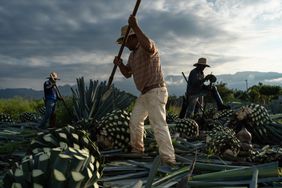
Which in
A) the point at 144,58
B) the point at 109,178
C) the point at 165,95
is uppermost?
the point at 144,58

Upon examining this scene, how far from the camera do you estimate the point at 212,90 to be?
940 centimetres

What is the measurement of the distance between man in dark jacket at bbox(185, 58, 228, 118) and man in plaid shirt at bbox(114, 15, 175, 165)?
183 inches

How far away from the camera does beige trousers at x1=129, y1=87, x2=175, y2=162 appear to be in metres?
3.96

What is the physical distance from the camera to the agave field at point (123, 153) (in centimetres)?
207

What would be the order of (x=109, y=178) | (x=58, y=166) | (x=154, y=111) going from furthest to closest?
(x=154, y=111)
(x=109, y=178)
(x=58, y=166)

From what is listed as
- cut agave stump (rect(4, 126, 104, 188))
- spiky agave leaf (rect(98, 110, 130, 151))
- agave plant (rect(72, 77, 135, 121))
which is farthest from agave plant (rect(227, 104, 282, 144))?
cut agave stump (rect(4, 126, 104, 188))

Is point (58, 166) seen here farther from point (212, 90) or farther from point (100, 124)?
point (212, 90)

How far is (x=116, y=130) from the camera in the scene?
4.19 meters

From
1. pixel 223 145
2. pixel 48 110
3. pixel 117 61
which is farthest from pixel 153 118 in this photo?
pixel 48 110

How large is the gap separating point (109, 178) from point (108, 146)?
46.3 inches

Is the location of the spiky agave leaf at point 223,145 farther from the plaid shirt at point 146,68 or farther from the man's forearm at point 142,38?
the man's forearm at point 142,38

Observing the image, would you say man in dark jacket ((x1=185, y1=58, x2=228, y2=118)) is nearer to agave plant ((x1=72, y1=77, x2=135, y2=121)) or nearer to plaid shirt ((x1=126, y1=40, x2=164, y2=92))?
agave plant ((x1=72, y1=77, x2=135, y2=121))

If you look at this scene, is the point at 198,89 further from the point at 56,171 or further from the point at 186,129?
the point at 56,171

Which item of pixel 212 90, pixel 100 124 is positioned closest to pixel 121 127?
pixel 100 124
